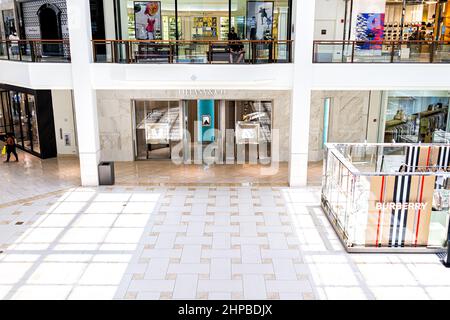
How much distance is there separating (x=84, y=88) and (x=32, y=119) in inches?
195

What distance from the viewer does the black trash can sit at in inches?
537

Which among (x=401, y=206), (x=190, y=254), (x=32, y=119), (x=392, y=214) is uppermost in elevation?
(x=32, y=119)

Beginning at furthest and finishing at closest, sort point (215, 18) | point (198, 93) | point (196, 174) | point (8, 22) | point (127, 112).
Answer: point (8, 22), point (127, 112), point (198, 93), point (215, 18), point (196, 174)

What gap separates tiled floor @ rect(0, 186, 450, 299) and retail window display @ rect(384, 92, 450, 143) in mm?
5982

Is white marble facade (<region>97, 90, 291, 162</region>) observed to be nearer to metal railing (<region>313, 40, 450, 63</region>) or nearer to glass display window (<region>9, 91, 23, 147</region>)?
metal railing (<region>313, 40, 450, 63</region>)

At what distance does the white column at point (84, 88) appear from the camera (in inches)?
504

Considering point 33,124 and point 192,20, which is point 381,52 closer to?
point 192,20

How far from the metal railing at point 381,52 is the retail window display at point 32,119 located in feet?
33.3

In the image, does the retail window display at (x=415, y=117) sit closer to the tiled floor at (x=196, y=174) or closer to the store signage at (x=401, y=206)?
the tiled floor at (x=196, y=174)

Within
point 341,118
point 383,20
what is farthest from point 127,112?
point 383,20

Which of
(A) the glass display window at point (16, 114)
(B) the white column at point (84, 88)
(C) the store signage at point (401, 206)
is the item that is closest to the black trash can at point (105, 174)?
(B) the white column at point (84, 88)

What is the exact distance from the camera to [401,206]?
30.6 ft
